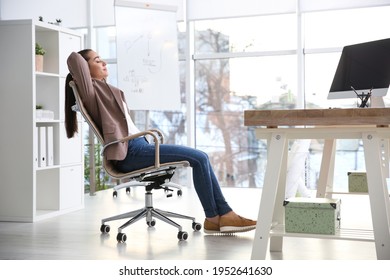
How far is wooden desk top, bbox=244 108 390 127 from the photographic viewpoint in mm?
2367

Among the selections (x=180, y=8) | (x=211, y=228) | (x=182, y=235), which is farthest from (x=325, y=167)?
(x=180, y=8)

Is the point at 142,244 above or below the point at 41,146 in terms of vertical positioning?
below

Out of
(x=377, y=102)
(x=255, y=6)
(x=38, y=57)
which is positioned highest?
(x=255, y=6)

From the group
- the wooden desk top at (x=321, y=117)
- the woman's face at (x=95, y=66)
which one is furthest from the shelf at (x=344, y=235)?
the woman's face at (x=95, y=66)

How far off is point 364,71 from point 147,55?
2870mm

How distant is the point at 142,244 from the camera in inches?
141

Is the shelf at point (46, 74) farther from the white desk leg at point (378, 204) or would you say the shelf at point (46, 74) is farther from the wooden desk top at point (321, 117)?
the white desk leg at point (378, 204)

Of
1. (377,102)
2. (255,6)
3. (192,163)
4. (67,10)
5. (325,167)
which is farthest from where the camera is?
(67,10)

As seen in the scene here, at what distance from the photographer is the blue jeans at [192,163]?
376 centimetres

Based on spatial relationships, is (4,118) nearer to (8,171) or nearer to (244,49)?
(8,171)

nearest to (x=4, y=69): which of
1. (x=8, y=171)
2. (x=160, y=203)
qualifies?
(x=8, y=171)

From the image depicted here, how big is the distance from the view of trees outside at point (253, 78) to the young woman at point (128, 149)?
9.40 ft

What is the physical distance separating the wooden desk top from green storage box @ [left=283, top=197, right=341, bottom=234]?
14.9 inches

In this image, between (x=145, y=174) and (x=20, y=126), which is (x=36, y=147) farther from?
(x=145, y=174)
